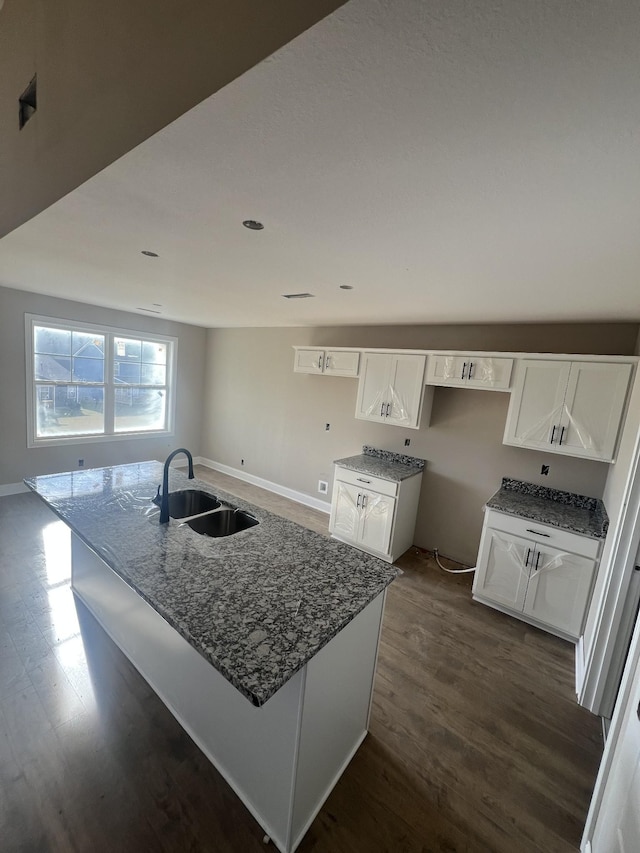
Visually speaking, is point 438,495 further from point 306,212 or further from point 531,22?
point 531,22

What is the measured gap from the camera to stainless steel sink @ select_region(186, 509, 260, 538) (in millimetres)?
2096

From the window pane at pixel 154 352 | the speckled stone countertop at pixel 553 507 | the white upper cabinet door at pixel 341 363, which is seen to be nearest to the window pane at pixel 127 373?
the window pane at pixel 154 352

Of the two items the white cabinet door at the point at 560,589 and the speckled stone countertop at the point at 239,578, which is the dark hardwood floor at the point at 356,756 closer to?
the white cabinet door at the point at 560,589

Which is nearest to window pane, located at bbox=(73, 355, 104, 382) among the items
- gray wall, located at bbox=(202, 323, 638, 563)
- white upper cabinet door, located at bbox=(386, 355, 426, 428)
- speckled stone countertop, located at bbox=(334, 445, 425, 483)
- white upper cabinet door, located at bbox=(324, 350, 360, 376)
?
gray wall, located at bbox=(202, 323, 638, 563)

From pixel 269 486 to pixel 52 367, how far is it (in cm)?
328

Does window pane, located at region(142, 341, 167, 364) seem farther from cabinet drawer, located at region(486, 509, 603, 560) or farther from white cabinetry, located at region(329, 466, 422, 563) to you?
cabinet drawer, located at region(486, 509, 603, 560)

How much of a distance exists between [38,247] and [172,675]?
8.64ft

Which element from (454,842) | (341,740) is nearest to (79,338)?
(341,740)

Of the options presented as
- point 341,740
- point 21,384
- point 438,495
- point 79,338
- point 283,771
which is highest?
point 79,338

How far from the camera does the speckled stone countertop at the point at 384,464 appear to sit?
11.1 feet

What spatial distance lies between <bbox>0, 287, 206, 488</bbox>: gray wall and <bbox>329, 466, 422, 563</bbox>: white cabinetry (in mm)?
3503

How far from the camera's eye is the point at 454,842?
1.34 m

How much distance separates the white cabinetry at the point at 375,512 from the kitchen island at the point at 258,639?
5.14 ft

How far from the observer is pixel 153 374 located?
217 inches
